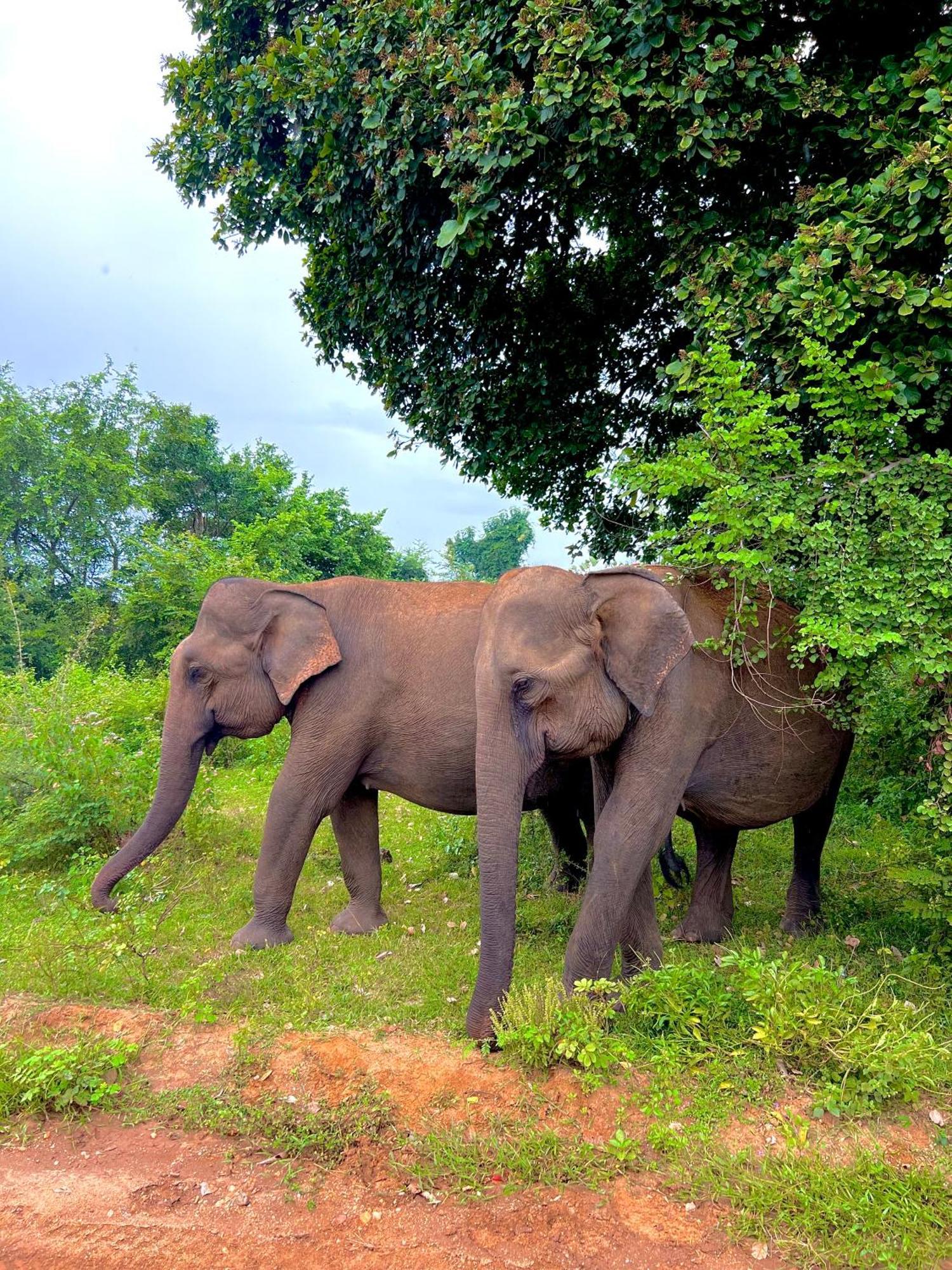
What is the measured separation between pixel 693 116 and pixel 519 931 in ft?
18.8

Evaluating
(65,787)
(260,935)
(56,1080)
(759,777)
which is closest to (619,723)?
(759,777)

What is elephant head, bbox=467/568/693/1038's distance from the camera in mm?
4125

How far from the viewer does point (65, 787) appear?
25.1ft

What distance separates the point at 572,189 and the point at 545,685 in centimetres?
594

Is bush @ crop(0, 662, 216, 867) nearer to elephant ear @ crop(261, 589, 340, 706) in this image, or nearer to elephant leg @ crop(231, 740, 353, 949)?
elephant leg @ crop(231, 740, 353, 949)

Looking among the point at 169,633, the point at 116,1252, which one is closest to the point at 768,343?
the point at 116,1252

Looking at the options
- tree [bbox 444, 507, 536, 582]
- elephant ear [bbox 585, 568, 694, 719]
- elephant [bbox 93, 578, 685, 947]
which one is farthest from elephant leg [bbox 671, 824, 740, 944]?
tree [bbox 444, 507, 536, 582]

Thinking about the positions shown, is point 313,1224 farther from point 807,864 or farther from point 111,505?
point 111,505

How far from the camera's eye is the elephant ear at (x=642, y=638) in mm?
4359

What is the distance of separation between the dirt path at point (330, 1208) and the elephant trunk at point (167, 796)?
90.4 inches

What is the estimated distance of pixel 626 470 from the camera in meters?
5.28

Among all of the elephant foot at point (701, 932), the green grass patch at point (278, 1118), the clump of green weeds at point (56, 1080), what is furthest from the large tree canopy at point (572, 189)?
the clump of green weeds at point (56, 1080)

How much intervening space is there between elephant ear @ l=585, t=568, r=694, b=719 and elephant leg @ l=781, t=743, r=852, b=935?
87.2 inches

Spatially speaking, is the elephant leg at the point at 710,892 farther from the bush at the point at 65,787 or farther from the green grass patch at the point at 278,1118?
the bush at the point at 65,787
